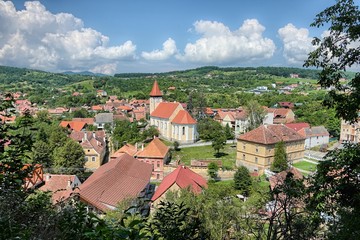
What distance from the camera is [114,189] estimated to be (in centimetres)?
2406

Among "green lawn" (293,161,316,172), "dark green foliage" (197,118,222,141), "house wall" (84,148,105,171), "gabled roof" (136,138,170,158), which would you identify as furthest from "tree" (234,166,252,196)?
"dark green foliage" (197,118,222,141)

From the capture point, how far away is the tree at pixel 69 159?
3600cm

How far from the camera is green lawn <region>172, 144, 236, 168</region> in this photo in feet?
155

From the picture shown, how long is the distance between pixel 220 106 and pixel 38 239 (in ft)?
342

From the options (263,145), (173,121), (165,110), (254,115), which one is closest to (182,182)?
(263,145)

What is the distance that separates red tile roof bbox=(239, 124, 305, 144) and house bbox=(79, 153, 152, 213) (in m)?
16.8

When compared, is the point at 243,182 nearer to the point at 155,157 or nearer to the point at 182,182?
the point at 182,182

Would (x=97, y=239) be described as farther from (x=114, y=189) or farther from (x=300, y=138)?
(x=300, y=138)

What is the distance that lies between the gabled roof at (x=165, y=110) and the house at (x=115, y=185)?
3131 centimetres

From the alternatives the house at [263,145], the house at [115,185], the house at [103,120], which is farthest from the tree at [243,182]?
the house at [103,120]

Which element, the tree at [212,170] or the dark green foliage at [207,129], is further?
the dark green foliage at [207,129]

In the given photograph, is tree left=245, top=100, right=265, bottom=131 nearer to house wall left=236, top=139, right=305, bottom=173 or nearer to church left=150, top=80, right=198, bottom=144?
church left=150, top=80, right=198, bottom=144

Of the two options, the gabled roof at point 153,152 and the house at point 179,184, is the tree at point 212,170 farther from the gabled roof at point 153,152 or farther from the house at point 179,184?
the gabled roof at point 153,152

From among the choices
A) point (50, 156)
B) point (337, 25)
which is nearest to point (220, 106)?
point (50, 156)
